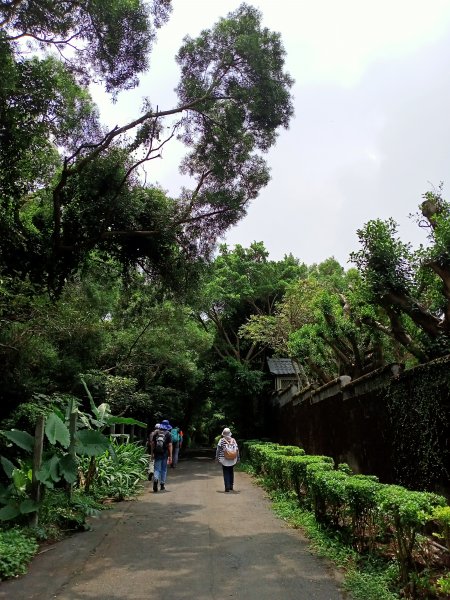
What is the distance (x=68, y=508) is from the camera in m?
8.37

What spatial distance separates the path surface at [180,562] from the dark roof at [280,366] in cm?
1817

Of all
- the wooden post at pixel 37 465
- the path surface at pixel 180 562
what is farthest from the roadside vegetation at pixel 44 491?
the path surface at pixel 180 562

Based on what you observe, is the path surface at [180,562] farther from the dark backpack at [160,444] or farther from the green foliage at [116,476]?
the dark backpack at [160,444]

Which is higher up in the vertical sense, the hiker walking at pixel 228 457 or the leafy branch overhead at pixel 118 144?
the leafy branch overhead at pixel 118 144

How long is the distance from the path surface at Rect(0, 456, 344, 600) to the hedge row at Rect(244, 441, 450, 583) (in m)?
0.62

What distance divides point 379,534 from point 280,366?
23251mm

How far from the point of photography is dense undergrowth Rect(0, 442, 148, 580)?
592 centimetres

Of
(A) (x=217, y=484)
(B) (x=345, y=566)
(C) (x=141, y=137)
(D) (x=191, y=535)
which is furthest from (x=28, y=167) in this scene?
(A) (x=217, y=484)

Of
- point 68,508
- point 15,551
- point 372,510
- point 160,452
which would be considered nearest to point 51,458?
point 68,508

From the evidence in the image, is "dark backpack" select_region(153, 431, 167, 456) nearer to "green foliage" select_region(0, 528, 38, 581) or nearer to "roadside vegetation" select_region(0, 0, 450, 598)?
"roadside vegetation" select_region(0, 0, 450, 598)

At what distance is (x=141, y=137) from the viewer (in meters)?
11.0

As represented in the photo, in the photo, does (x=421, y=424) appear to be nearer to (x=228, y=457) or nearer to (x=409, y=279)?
(x=409, y=279)

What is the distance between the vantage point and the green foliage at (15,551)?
216 inches

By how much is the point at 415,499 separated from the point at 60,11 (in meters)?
8.90
